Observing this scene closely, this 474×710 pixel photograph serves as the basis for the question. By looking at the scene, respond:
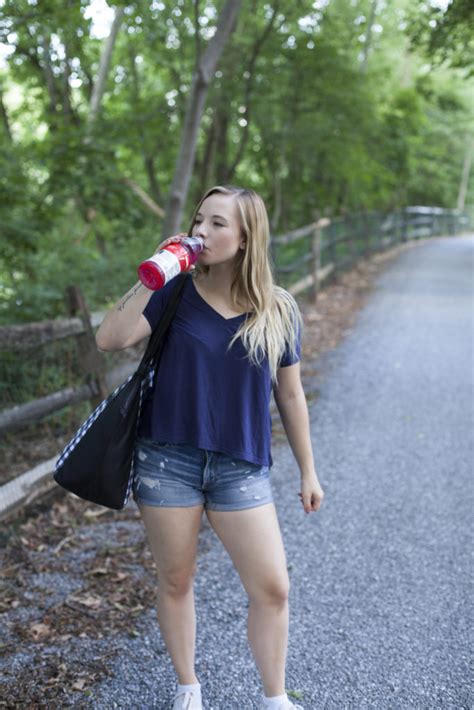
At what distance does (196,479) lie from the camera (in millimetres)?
2176

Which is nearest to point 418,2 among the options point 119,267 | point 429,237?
point 119,267

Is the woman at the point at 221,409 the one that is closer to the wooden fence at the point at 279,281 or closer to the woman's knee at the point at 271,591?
the woman's knee at the point at 271,591

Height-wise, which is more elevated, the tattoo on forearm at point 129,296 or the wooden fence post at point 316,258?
the tattoo on forearm at point 129,296

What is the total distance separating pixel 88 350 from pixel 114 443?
102 inches

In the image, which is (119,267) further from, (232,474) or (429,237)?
(429,237)

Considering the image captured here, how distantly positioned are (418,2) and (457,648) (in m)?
7.22

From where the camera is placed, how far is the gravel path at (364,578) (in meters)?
2.71

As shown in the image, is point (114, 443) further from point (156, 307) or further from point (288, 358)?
point (288, 358)

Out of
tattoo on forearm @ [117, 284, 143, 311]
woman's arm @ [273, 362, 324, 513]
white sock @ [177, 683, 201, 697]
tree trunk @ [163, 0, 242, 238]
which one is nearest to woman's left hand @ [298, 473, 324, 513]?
woman's arm @ [273, 362, 324, 513]

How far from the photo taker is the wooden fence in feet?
13.2

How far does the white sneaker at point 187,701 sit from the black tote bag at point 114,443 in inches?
29.2

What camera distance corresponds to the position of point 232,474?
2.17 m

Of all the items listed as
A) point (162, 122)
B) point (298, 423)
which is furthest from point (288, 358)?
point (162, 122)

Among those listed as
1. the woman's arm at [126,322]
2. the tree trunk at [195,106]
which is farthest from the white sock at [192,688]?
the tree trunk at [195,106]
